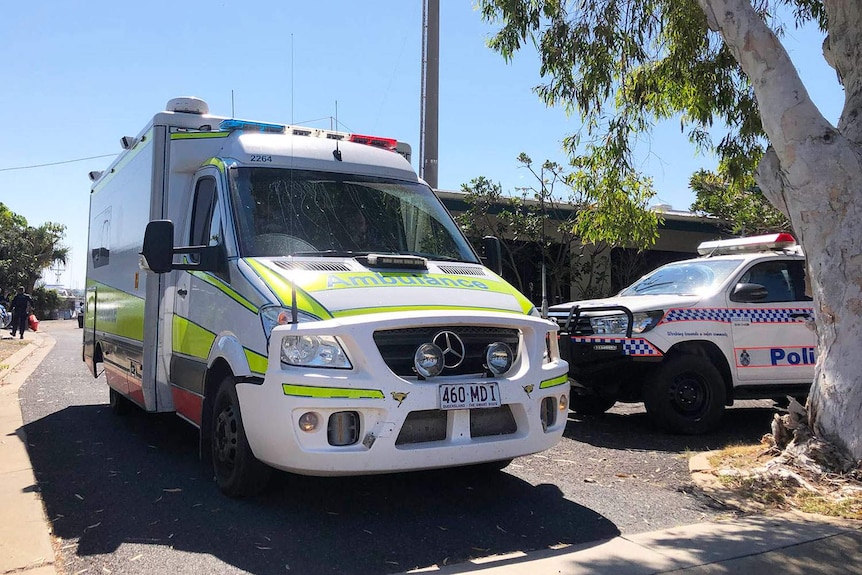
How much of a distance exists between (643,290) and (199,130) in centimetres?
502

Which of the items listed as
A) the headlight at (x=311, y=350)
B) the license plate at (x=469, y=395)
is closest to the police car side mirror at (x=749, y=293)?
the license plate at (x=469, y=395)

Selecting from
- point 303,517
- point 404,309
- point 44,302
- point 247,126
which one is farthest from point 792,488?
point 44,302

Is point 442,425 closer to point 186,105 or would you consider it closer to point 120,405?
point 186,105

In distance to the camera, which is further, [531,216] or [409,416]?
[531,216]

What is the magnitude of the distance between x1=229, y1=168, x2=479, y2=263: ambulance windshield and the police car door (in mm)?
3378

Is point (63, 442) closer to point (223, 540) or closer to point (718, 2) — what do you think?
point (223, 540)

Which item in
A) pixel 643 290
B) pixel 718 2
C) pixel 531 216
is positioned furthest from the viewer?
pixel 531 216

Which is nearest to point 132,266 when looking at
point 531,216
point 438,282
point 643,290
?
point 438,282

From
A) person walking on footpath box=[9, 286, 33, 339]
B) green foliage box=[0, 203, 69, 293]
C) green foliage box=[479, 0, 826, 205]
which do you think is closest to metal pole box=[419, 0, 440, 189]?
green foliage box=[479, 0, 826, 205]

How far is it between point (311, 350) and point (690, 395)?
4597mm

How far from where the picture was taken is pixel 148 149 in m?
6.40

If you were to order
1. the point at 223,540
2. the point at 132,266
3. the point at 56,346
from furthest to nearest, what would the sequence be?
the point at 56,346
the point at 132,266
the point at 223,540

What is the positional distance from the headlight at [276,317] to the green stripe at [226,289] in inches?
4.9

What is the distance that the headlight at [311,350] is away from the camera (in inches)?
168
